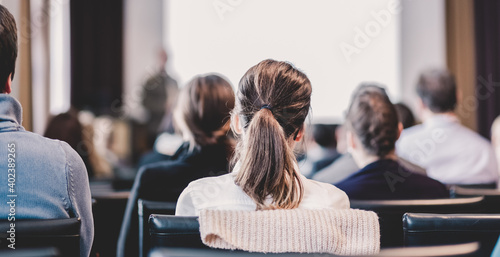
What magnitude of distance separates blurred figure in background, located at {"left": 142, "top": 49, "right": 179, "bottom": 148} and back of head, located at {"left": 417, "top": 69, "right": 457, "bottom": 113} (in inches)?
163

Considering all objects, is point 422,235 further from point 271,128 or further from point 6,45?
point 6,45

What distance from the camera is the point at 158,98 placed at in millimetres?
6770

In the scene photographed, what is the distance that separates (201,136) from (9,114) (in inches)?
32.8

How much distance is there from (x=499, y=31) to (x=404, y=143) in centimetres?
439

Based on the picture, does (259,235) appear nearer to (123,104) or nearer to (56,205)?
(56,205)

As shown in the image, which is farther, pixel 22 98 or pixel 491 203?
pixel 22 98

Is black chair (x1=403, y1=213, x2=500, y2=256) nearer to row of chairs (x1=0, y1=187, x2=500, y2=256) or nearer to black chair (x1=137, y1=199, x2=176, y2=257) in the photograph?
row of chairs (x1=0, y1=187, x2=500, y2=256)

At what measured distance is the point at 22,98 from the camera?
361 cm

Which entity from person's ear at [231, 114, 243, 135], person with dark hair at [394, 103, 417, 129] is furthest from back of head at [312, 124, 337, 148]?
person's ear at [231, 114, 243, 135]

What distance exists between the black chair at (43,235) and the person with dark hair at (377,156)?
105 cm

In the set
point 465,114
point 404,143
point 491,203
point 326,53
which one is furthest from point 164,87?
point 491,203

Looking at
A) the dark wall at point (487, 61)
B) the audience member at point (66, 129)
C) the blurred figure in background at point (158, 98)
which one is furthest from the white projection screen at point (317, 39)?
the audience member at point (66, 129)

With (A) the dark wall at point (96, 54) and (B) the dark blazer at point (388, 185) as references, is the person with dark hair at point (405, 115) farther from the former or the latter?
(A) the dark wall at point (96, 54)

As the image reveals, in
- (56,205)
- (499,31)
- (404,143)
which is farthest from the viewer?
(499,31)
